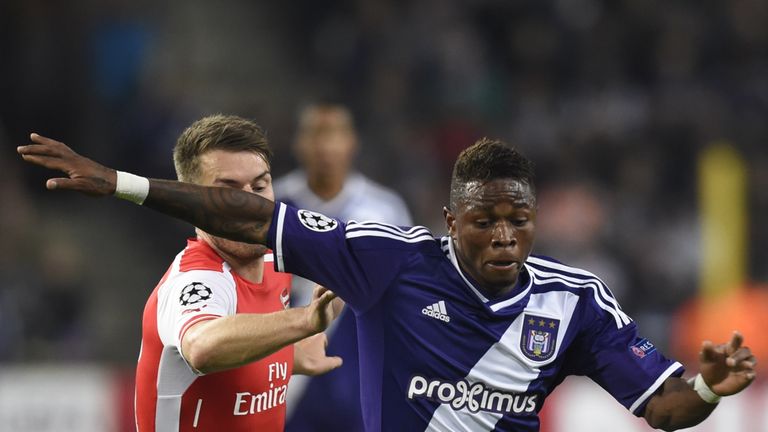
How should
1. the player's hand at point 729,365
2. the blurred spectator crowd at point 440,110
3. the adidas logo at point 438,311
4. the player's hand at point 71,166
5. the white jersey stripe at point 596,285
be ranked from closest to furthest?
the player's hand at point 71,166, the player's hand at point 729,365, the adidas logo at point 438,311, the white jersey stripe at point 596,285, the blurred spectator crowd at point 440,110

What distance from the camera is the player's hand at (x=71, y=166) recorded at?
3393 mm

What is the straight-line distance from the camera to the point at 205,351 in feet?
11.8

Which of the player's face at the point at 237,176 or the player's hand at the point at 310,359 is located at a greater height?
the player's face at the point at 237,176

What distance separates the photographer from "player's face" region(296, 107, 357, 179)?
22.8 feet

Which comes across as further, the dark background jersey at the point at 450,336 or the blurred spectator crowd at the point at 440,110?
the blurred spectator crowd at the point at 440,110

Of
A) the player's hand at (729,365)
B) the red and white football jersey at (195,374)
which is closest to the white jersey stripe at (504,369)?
the player's hand at (729,365)

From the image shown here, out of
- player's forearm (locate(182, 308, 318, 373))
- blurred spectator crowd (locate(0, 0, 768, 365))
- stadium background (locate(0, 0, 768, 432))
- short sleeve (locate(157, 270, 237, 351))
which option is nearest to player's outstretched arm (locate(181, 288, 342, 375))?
player's forearm (locate(182, 308, 318, 373))

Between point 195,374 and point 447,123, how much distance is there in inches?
309

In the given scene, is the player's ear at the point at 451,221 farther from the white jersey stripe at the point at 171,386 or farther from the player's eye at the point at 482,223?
the white jersey stripe at the point at 171,386

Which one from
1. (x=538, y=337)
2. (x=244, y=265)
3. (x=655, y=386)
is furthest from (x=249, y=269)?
(x=655, y=386)

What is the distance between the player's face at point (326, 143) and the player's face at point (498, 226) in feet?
10.2

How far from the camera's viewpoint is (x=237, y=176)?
13.5 ft

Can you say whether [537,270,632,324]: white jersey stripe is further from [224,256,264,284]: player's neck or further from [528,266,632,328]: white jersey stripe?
[224,256,264,284]: player's neck

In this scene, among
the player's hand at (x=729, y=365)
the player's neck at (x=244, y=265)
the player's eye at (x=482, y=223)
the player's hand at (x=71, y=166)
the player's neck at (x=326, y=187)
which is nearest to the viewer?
the player's hand at (x=71, y=166)
